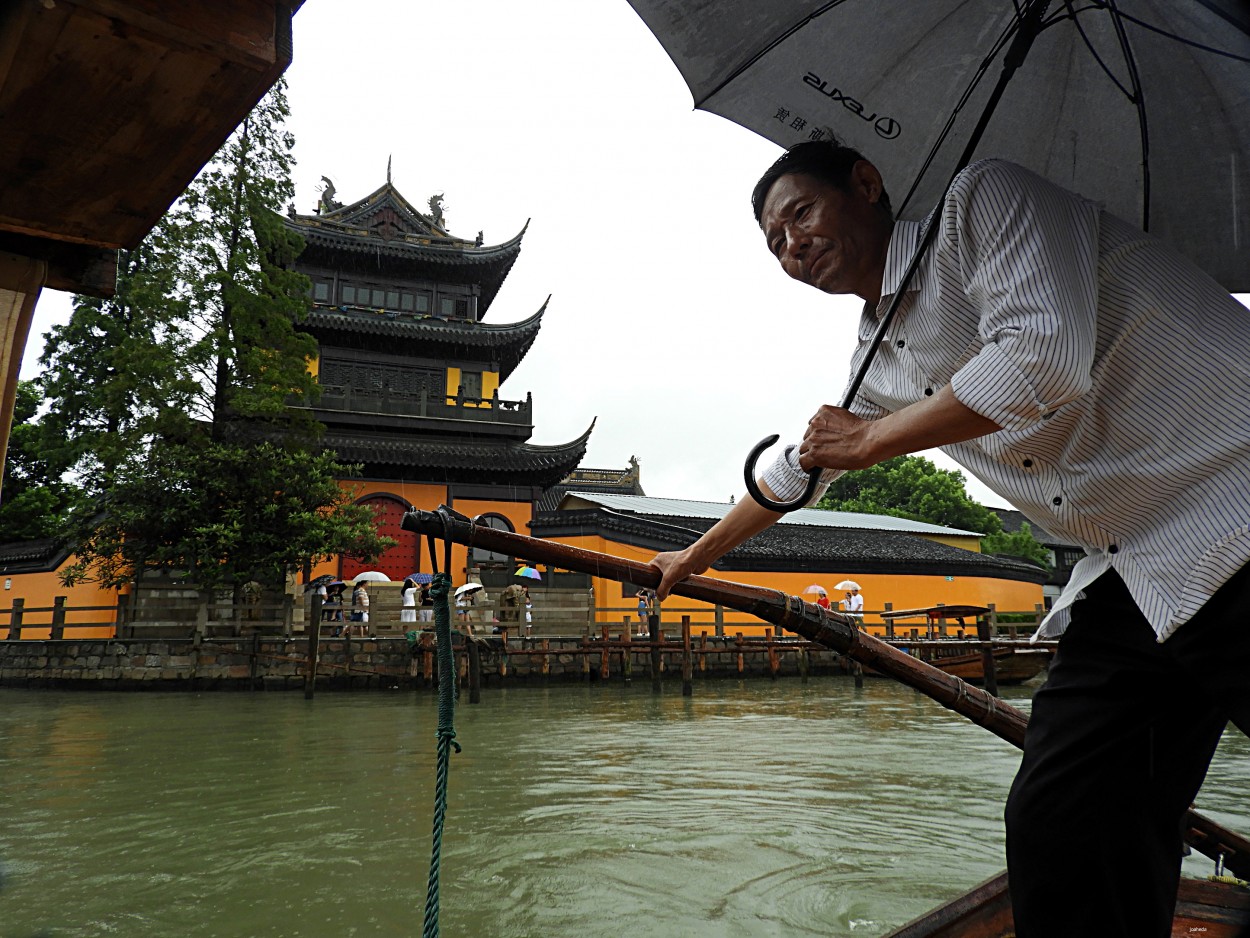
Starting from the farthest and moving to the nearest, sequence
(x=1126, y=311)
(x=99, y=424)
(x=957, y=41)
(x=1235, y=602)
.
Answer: (x=99, y=424), (x=957, y=41), (x=1126, y=311), (x=1235, y=602)

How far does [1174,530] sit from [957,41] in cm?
110

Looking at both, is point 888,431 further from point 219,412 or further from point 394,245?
point 394,245

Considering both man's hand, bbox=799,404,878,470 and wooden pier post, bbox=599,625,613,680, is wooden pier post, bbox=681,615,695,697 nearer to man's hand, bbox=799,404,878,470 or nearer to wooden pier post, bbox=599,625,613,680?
wooden pier post, bbox=599,625,613,680

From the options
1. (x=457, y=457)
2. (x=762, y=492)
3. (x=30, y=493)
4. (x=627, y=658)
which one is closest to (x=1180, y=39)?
(x=762, y=492)

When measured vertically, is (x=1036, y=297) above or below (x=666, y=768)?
above

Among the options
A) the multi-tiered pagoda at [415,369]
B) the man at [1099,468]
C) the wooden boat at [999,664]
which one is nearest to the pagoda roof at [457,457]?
the multi-tiered pagoda at [415,369]

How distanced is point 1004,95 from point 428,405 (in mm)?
18550

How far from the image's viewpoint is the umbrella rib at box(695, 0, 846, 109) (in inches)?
67.6

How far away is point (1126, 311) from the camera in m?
1.19

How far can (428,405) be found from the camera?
1952 cm

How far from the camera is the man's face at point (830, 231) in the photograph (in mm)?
1523

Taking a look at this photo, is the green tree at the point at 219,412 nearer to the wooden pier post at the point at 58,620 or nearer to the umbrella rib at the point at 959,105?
the wooden pier post at the point at 58,620

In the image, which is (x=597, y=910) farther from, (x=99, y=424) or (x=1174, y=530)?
(x=99, y=424)

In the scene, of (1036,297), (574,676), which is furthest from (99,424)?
(1036,297)
